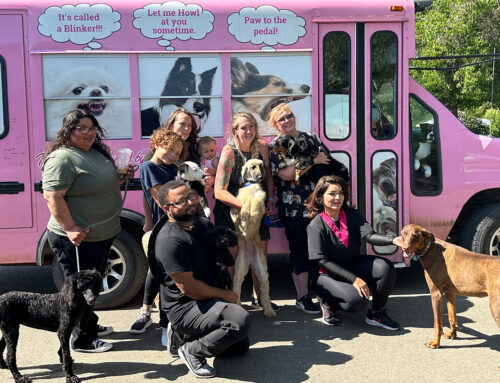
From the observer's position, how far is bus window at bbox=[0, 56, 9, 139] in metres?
5.02

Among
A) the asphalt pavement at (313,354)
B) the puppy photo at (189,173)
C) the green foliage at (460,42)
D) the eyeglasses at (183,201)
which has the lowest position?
the asphalt pavement at (313,354)

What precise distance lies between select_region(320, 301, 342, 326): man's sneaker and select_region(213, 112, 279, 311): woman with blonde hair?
2.53 ft

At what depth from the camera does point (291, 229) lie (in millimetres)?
5086

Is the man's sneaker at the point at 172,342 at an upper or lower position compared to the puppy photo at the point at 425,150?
lower

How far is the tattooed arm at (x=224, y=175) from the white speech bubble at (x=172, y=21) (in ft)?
4.14

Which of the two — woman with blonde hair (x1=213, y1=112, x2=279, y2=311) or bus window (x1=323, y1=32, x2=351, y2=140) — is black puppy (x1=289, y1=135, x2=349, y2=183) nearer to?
woman with blonde hair (x1=213, y1=112, x2=279, y2=311)

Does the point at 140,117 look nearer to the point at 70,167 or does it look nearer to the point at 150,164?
the point at 150,164

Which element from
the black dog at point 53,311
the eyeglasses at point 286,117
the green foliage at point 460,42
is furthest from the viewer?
the green foliage at point 460,42

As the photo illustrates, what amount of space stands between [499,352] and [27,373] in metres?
3.63

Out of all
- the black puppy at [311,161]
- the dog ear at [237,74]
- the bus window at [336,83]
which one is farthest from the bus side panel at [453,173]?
the dog ear at [237,74]

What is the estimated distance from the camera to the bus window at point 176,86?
516 centimetres

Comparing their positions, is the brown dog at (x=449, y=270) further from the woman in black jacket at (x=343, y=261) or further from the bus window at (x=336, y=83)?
the bus window at (x=336, y=83)

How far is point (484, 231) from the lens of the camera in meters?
5.53

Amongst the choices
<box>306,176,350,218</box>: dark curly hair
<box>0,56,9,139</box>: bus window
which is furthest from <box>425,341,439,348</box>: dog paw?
<box>0,56,9,139</box>: bus window
